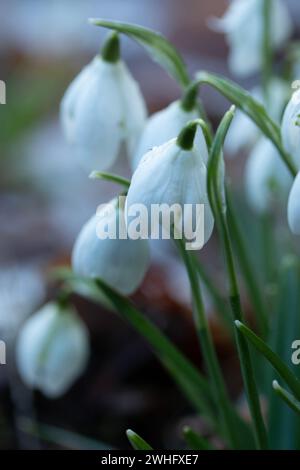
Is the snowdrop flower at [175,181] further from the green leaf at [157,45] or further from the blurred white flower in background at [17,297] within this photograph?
the blurred white flower in background at [17,297]

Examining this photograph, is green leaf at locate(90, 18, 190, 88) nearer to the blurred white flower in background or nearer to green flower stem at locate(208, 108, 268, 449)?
green flower stem at locate(208, 108, 268, 449)

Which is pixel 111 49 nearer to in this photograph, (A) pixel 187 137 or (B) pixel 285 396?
(A) pixel 187 137

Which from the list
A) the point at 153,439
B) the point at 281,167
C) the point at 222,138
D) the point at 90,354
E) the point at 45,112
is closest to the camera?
the point at 222,138

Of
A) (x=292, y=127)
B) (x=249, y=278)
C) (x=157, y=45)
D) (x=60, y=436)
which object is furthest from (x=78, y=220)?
(x=292, y=127)

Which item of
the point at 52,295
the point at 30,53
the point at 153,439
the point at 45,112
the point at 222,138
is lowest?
the point at 153,439

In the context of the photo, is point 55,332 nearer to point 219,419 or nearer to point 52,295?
point 219,419

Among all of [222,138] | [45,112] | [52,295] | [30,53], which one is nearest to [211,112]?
[45,112]

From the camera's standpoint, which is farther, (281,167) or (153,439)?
(153,439)
